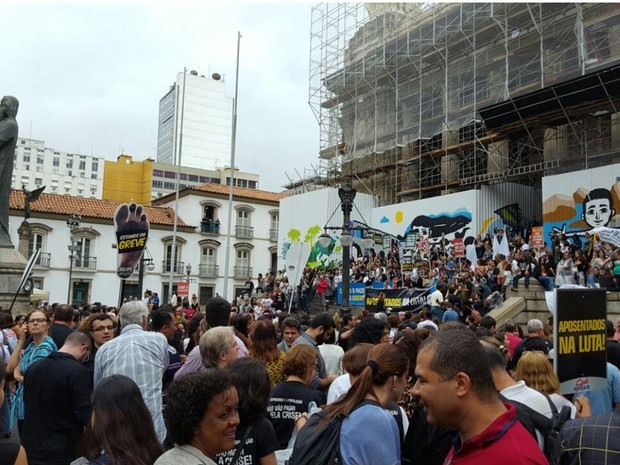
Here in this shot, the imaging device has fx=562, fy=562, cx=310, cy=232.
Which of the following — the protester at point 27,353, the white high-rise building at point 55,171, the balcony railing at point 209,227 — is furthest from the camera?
the white high-rise building at point 55,171

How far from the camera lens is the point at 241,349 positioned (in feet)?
16.4

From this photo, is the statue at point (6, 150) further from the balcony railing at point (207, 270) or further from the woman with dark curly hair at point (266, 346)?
the balcony railing at point (207, 270)

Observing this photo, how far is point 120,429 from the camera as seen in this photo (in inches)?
101

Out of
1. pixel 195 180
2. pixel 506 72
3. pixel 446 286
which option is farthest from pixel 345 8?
pixel 195 180

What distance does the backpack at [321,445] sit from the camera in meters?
2.79

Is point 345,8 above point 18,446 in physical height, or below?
above

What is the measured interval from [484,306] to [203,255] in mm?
34601

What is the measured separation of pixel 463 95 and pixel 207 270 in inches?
1094

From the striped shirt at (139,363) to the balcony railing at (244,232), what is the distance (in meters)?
46.3

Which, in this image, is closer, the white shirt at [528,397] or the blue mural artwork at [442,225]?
the white shirt at [528,397]

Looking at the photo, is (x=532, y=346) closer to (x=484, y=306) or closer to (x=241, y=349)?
(x=241, y=349)

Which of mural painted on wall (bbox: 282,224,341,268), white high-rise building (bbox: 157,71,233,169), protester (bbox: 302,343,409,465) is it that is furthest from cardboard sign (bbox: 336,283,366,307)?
white high-rise building (bbox: 157,71,233,169)

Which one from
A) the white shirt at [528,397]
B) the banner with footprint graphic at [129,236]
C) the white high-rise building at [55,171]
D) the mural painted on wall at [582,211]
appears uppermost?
the white high-rise building at [55,171]

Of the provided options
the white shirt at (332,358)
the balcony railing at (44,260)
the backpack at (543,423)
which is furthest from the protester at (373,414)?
the balcony railing at (44,260)
